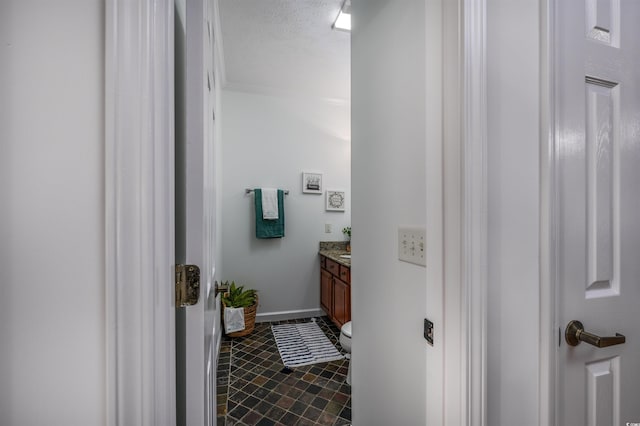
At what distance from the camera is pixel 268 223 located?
314 cm

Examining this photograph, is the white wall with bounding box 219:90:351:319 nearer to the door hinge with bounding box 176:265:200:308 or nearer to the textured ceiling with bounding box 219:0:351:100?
the textured ceiling with bounding box 219:0:351:100

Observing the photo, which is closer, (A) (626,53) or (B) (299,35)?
(A) (626,53)

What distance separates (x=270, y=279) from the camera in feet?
10.5

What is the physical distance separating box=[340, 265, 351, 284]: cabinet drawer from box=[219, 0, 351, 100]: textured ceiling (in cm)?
201

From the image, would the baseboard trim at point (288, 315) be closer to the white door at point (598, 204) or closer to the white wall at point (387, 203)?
the white wall at point (387, 203)

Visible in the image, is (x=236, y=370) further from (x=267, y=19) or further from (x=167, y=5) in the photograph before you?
(x=267, y=19)

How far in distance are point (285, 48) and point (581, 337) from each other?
2.66 metres

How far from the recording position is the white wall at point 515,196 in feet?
2.25

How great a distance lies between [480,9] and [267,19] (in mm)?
1847

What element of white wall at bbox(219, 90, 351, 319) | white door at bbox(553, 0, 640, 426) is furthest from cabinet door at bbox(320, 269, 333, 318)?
white door at bbox(553, 0, 640, 426)

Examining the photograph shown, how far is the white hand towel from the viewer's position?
3098mm

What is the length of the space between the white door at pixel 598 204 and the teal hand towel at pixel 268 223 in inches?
105

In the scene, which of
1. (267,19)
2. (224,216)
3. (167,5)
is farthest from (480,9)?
(224,216)

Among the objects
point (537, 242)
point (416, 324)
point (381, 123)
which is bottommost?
point (416, 324)
